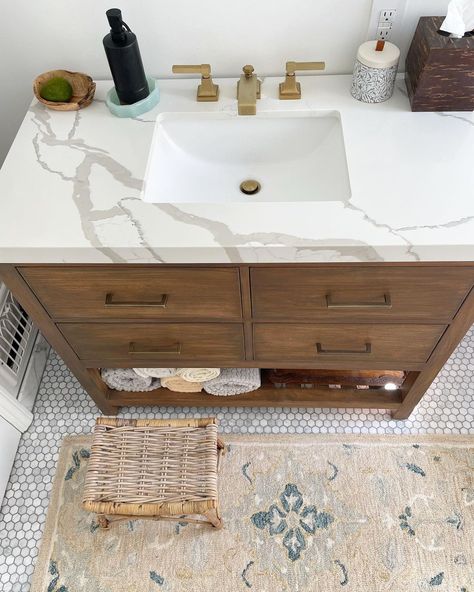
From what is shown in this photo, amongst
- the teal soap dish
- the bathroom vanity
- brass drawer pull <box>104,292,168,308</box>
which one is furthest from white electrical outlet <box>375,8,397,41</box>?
brass drawer pull <box>104,292,168,308</box>

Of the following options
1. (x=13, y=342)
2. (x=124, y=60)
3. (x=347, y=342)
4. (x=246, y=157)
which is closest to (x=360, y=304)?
(x=347, y=342)

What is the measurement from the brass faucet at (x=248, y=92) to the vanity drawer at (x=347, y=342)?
51 cm

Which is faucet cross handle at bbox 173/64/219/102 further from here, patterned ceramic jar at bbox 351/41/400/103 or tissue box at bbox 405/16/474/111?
tissue box at bbox 405/16/474/111

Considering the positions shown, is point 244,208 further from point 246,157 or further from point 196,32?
point 196,32

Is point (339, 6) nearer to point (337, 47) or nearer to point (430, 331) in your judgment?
point (337, 47)

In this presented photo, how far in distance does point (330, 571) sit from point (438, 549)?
327mm

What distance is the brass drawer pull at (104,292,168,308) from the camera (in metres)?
1.05

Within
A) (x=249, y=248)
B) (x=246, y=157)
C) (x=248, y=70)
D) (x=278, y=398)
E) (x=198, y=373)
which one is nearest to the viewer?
(x=249, y=248)

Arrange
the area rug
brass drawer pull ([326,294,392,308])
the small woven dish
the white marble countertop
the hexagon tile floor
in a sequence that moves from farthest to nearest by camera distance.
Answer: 1. the hexagon tile floor
2. the area rug
3. the small woven dish
4. brass drawer pull ([326,294,392,308])
5. the white marble countertop

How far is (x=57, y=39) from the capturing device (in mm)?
1157

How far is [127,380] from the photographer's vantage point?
1475mm

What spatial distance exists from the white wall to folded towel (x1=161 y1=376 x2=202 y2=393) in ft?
2.85

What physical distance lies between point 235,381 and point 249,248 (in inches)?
25.1

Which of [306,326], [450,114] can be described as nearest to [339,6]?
[450,114]
